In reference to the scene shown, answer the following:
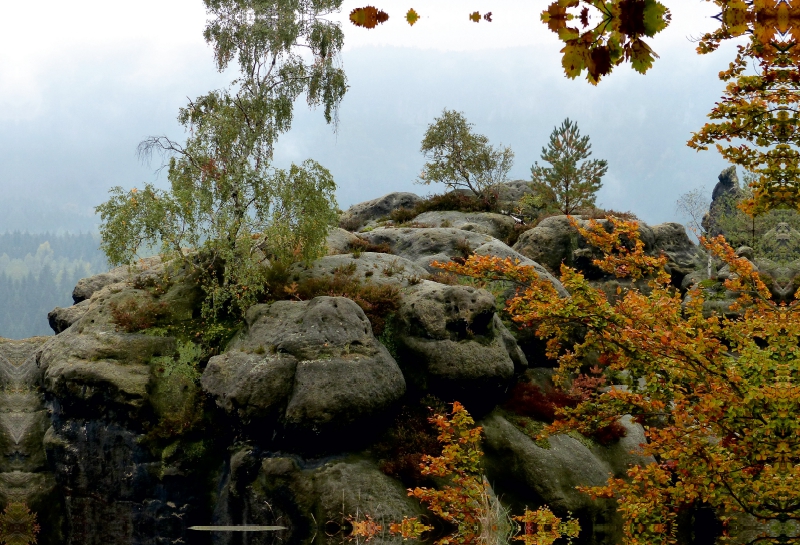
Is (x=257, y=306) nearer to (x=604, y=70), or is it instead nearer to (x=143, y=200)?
(x=143, y=200)

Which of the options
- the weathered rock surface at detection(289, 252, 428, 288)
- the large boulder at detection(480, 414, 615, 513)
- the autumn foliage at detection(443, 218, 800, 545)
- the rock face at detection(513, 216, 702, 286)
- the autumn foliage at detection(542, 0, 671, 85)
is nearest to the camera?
the autumn foliage at detection(542, 0, 671, 85)

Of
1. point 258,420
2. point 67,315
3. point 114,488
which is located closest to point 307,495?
point 258,420

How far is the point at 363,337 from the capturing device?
49.6ft

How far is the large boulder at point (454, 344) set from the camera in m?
15.5

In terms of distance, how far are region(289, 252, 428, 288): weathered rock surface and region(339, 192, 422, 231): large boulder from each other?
20023 millimetres

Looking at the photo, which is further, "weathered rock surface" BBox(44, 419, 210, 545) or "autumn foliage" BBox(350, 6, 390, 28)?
"weathered rock surface" BBox(44, 419, 210, 545)

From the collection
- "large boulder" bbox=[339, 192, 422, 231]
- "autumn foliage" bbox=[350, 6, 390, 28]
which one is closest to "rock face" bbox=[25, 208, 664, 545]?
"autumn foliage" bbox=[350, 6, 390, 28]

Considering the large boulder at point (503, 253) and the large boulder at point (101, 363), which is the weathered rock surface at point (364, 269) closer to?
the large boulder at point (503, 253)

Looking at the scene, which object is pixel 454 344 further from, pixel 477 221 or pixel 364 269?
pixel 477 221

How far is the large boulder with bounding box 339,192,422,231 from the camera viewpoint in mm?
39406

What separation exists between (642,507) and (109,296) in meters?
15.2

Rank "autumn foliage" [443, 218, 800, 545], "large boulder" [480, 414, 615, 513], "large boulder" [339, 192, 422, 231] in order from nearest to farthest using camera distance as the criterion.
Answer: "autumn foliage" [443, 218, 800, 545], "large boulder" [480, 414, 615, 513], "large boulder" [339, 192, 422, 231]

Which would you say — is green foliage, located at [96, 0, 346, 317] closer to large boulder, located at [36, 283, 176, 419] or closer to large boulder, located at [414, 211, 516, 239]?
large boulder, located at [36, 283, 176, 419]

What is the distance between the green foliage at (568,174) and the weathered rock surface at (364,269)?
1759 cm
